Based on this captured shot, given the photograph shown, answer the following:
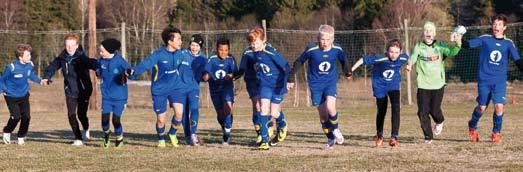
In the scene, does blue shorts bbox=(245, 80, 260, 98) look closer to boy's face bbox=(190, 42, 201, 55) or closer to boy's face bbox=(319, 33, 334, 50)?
boy's face bbox=(190, 42, 201, 55)

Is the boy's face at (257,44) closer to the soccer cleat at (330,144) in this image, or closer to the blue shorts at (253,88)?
the blue shorts at (253,88)

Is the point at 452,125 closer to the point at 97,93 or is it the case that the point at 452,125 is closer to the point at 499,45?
the point at 499,45

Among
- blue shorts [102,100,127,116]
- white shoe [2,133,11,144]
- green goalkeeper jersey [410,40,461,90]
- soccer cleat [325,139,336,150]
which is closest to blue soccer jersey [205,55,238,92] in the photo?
blue shorts [102,100,127,116]

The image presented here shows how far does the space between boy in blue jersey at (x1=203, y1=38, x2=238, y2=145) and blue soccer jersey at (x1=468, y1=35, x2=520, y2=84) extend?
135 inches

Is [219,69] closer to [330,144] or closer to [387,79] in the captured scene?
[330,144]

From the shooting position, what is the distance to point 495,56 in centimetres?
1088

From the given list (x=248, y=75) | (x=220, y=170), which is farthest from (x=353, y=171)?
(x=248, y=75)

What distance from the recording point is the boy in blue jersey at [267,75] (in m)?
10.4

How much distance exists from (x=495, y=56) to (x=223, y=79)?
384cm

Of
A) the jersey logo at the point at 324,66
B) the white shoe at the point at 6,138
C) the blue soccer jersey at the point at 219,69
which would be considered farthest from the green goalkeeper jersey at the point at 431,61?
the white shoe at the point at 6,138

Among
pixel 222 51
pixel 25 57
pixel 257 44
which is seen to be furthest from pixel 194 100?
pixel 25 57

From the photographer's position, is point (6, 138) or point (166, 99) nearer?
point (166, 99)

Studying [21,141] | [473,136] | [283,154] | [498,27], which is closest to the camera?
[283,154]

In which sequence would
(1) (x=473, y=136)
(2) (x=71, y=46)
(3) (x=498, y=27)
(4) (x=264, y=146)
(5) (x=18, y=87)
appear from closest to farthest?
(4) (x=264, y=146) → (3) (x=498, y=27) → (1) (x=473, y=136) → (2) (x=71, y=46) → (5) (x=18, y=87)
